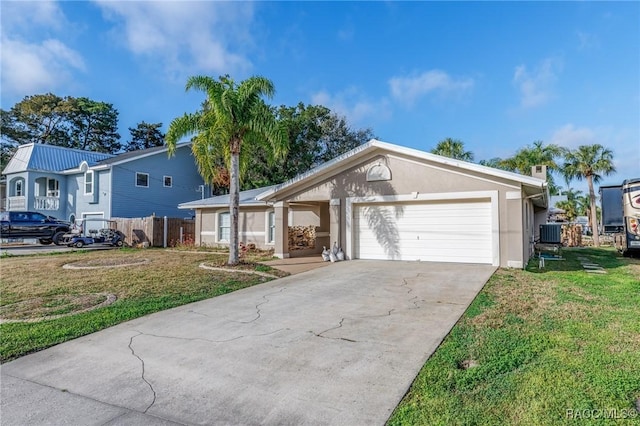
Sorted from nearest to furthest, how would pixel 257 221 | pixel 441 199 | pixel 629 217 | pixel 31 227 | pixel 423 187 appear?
pixel 441 199 → pixel 423 187 → pixel 629 217 → pixel 257 221 → pixel 31 227

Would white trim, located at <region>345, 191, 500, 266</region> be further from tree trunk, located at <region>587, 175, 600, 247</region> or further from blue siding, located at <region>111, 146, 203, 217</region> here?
tree trunk, located at <region>587, 175, 600, 247</region>

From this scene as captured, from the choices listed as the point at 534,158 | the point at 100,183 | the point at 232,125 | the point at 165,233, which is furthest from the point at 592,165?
the point at 100,183

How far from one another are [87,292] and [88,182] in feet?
69.3

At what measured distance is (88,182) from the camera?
24969 mm

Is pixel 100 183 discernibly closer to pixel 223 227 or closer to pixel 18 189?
pixel 18 189

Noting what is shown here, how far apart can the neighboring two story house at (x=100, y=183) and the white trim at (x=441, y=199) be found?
1798 cm

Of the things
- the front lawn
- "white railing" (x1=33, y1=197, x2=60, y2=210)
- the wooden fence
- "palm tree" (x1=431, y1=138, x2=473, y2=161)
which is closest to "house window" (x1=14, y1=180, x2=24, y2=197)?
"white railing" (x1=33, y1=197, x2=60, y2=210)

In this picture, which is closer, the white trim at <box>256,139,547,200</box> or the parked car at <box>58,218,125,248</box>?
the white trim at <box>256,139,547,200</box>

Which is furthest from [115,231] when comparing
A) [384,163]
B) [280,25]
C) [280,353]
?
[280,353]

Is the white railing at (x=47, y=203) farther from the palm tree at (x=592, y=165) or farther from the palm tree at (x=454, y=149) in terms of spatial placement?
the palm tree at (x=592, y=165)

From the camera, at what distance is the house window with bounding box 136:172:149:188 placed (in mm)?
24844

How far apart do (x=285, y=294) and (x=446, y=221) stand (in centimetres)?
671

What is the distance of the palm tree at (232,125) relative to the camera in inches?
422

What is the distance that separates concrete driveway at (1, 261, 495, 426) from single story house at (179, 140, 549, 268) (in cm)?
479
